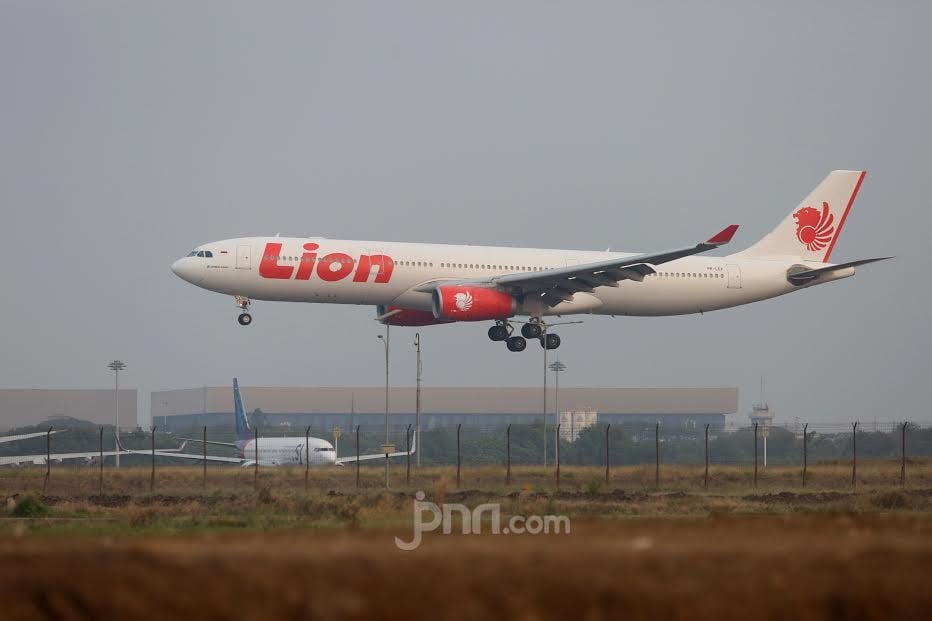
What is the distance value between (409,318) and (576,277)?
8513mm

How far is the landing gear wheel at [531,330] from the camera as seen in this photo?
188 feet

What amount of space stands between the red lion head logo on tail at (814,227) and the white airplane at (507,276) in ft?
0.21

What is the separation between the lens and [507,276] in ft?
174

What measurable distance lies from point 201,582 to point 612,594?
251 cm

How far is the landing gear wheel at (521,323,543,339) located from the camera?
57.3 metres

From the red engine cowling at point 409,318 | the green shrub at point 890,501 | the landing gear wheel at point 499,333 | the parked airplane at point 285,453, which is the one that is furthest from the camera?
the parked airplane at point 285,453

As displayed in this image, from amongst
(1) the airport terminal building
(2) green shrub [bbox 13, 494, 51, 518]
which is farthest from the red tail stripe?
(1) the airport terminal building

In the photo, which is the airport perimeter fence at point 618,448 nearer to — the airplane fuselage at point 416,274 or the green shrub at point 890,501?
the airplane fuselage at point 416,274

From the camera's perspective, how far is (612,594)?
7703 mm

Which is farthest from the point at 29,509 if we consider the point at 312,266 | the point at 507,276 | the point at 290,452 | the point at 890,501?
the point at 290,452

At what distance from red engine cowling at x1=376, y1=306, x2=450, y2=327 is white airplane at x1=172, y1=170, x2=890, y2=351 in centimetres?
7

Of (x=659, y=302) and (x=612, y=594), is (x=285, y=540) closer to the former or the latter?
(x=612, y=594)

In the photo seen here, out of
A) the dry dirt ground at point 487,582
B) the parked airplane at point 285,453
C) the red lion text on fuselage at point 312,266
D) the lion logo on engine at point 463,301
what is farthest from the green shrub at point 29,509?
the parked airplane at point 285,453

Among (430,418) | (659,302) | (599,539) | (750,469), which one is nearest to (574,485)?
(750,469)
